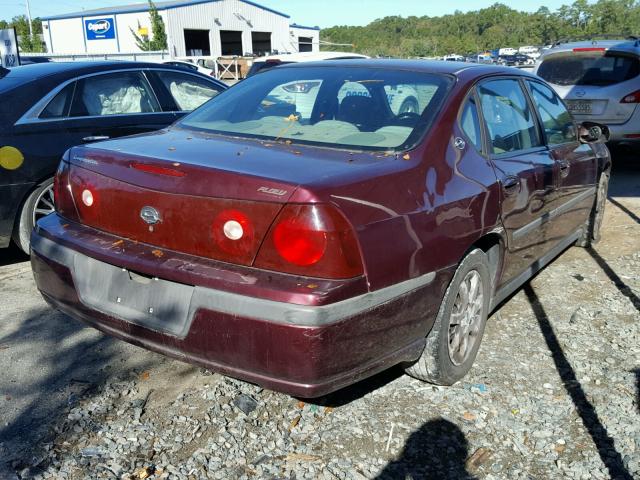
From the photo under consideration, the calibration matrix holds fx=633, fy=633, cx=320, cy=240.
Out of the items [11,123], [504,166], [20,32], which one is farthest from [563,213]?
[20,32]

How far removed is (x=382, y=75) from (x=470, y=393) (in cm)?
180

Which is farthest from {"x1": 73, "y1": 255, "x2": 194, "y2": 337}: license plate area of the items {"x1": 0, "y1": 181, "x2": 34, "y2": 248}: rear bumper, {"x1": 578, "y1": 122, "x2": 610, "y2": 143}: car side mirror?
{"x1": 578, "y1": 122, "x2": 610, "y2": 143}: car side mirror

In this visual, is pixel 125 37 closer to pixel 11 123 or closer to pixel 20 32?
pixel 20 32

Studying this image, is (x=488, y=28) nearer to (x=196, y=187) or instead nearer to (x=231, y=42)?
(x=231, y=42)

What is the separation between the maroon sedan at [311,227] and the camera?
2410 mm

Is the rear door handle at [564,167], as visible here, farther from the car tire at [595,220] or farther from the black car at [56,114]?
the black car at [56,114]

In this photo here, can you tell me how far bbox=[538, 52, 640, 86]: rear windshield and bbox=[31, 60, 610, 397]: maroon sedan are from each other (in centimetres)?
620

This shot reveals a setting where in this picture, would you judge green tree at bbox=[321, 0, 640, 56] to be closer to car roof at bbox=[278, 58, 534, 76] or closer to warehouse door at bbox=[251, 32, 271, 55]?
warehouse door at bbox=[251, 32, 271, 55]

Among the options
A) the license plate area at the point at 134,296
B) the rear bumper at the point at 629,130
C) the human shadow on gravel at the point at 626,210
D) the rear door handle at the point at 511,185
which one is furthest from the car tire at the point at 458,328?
the rear bumper at the point at 629,130

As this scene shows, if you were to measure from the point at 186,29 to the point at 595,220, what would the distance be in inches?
1623

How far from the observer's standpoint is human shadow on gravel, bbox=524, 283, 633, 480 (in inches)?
107

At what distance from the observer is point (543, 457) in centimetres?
277

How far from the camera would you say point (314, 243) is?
2381 mm

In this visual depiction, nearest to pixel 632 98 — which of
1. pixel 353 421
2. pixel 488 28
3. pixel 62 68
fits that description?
pixel 62 68
